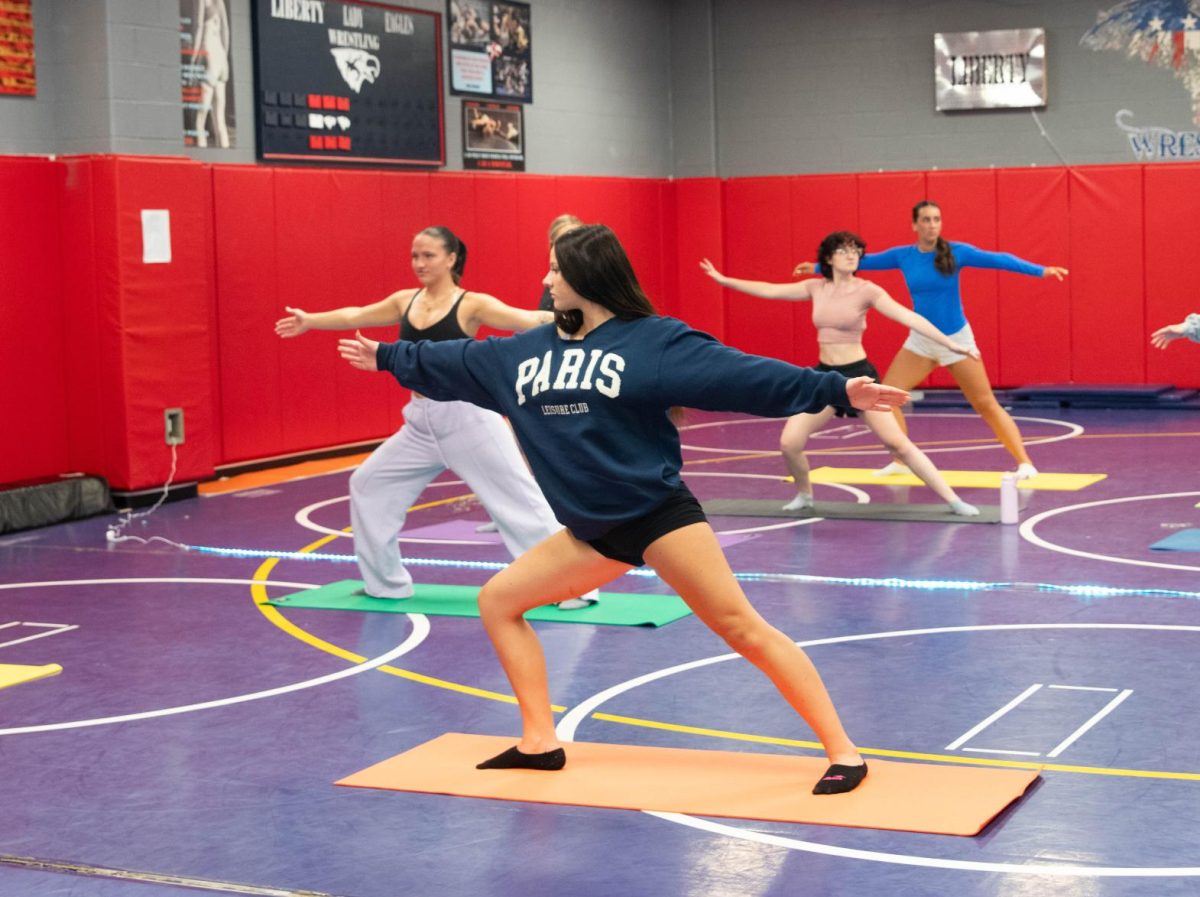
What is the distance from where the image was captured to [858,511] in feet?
41.9

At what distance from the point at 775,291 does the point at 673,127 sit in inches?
400

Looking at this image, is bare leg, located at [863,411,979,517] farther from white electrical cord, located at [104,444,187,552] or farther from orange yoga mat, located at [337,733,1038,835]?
orange yoga mat, located at [337,733,1038,835]

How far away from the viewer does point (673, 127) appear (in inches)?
907

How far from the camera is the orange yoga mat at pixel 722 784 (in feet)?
19.0

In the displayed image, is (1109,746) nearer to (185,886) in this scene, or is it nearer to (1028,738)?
(1028,738)

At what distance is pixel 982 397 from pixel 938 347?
52 centimetres

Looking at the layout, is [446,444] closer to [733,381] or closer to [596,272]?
[596,272]

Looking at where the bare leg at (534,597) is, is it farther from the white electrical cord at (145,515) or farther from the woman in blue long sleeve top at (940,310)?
the woman in blue long sleeve top at (940,310)

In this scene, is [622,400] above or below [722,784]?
above

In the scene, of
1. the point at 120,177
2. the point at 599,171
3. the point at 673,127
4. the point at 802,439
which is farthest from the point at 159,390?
the point at 673,127

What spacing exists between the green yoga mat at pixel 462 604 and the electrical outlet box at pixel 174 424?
168 inches

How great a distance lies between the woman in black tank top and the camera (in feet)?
30.6

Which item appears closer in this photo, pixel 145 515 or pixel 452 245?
pixel 452 245

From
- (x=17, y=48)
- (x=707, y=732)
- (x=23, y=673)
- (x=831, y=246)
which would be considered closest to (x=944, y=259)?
(x=831, y=246)
